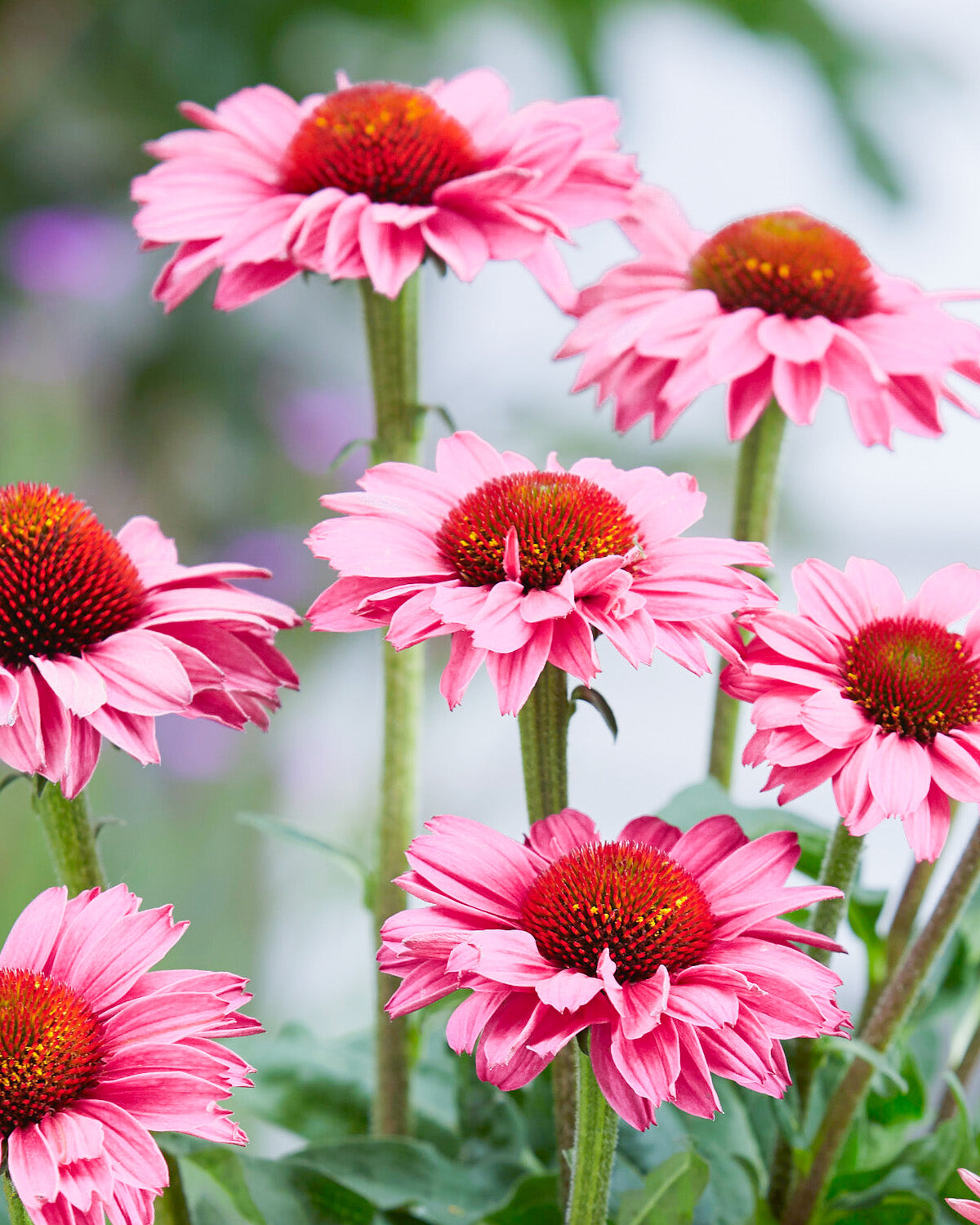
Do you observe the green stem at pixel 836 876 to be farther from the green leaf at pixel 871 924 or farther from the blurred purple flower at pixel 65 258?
the blurred purple flower at pixel 65 258

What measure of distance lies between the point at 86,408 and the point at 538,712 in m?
1.24

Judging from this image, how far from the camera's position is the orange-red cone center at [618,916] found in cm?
30

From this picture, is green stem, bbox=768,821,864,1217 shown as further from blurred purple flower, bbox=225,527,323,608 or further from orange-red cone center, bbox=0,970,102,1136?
blurred purple flower, bbox=225,527,323,608

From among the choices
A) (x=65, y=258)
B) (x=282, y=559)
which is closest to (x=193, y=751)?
(x=282, y=559)

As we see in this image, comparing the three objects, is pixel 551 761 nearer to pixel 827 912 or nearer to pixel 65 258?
pixel 827 912

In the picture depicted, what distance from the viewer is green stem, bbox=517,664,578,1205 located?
36cm

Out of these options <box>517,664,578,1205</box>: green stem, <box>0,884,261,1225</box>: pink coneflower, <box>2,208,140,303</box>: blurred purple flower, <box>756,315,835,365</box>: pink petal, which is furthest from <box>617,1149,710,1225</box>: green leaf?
<box>2,208,140,303</box>: blurred purple flower

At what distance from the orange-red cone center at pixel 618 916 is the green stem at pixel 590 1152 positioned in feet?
0.10

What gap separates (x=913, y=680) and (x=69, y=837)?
0.23m

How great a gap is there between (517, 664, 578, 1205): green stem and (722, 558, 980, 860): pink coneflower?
4cm

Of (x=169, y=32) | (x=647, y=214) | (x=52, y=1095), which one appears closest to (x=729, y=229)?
(x=647, y=214)

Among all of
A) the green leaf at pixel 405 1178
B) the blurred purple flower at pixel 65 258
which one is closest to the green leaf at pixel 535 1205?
the green leaf at pixel 405 1178

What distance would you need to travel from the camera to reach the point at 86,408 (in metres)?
1.49

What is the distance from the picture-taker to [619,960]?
301 millimetres
